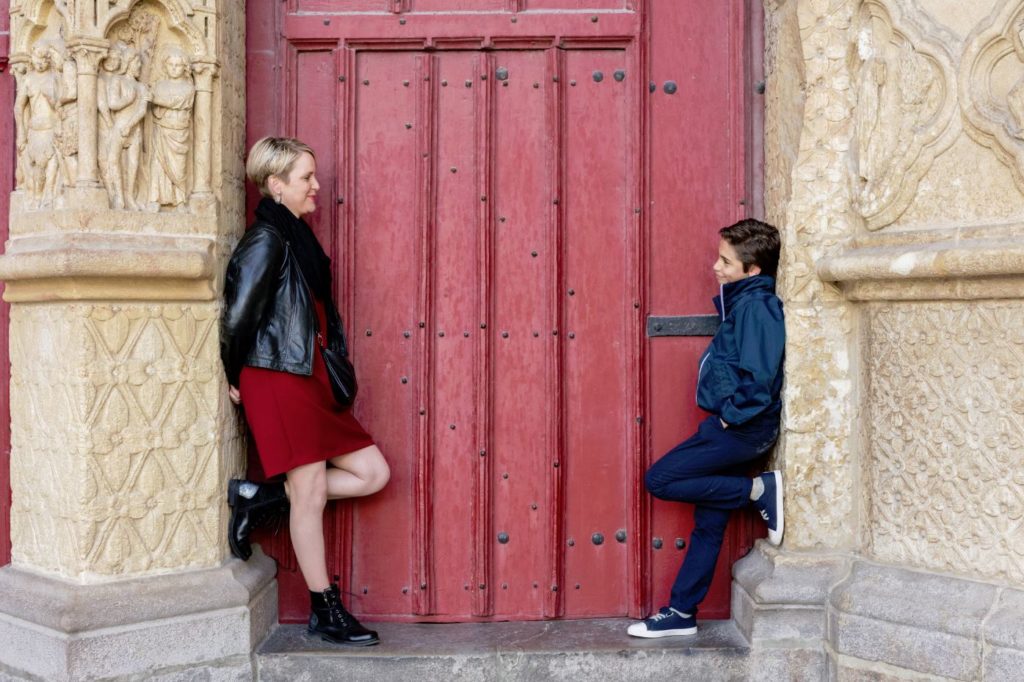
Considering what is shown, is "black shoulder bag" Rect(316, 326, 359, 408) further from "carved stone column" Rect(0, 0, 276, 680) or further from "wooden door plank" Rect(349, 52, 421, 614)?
"carved stone column" Rect(0, 0, 276, 680)

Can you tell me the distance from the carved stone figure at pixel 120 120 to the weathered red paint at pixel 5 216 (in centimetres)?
A: 59

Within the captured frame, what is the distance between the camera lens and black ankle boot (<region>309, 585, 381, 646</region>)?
3600 mm

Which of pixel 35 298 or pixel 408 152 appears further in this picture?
pixel 408 152

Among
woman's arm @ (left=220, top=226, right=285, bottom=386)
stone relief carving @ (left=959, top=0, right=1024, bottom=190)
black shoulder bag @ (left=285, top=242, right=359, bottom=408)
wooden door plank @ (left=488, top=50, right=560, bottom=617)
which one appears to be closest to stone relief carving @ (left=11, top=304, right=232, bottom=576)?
woman's arm @ (left=220, top=226, right=285, bottom=386)

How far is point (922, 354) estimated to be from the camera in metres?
3.29

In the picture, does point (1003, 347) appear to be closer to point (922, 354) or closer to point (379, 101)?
point (922, 354)

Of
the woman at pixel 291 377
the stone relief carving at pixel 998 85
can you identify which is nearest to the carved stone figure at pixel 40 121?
the woman at pixel 291 377

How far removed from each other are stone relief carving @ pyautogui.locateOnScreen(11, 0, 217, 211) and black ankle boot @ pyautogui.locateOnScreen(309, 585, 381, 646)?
1.41m

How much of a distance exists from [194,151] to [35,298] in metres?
0.70

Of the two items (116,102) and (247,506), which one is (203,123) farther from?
(247,506)

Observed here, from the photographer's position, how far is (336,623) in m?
3.61

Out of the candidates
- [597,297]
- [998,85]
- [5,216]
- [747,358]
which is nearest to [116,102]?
[5,216]

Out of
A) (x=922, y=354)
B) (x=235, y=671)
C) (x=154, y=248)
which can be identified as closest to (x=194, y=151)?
(x=154, y=248)

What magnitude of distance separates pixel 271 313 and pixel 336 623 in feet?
3.58
